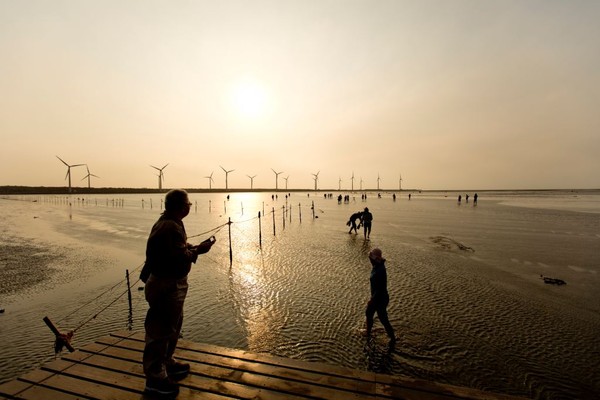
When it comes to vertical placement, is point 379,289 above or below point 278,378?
above

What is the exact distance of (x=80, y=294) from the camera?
1127 cm

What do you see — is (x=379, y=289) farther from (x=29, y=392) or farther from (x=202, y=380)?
(x=29, y=392)

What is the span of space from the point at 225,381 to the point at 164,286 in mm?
1830

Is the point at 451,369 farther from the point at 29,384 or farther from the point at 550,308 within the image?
the point at 29,384

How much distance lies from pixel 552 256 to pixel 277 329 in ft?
58.3

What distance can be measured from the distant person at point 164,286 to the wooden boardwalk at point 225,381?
43 centimetres

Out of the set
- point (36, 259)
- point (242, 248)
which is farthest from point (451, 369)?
point (36, 259)

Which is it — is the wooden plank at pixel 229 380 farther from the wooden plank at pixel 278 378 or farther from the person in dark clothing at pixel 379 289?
the person in dark clothing at pixel 379 289

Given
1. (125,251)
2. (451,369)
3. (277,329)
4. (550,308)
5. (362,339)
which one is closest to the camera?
(451,369)

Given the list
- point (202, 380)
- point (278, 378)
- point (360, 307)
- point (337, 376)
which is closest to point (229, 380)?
point (202, 380)

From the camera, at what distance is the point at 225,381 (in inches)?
182

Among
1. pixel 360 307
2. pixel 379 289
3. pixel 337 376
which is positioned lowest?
pixel 360 307

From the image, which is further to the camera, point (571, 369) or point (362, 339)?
point (362, 339)

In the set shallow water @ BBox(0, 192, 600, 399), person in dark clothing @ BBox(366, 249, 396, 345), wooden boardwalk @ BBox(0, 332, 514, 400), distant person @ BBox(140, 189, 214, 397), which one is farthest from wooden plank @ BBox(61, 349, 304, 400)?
person in dark clothing @ BBox(366, 249, 396, 345)
